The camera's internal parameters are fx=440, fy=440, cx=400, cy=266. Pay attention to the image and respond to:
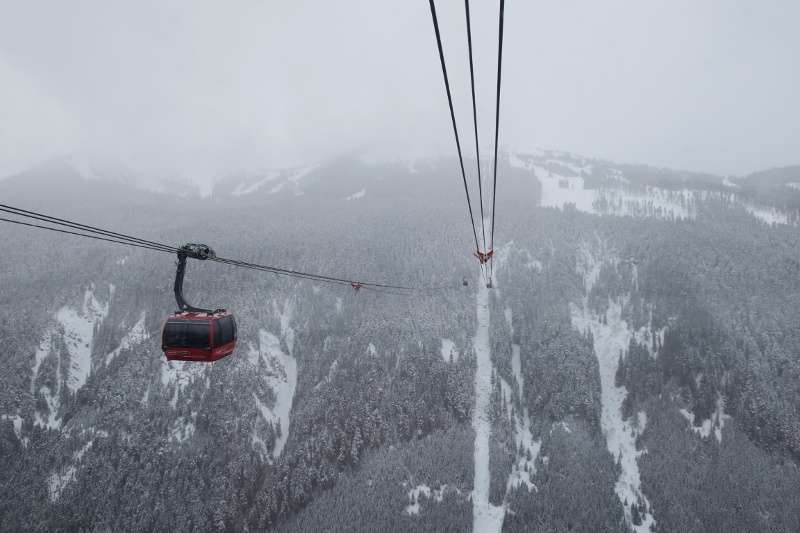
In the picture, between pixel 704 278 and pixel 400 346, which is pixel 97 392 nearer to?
pixel 400 346

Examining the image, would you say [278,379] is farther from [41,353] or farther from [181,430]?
[41,353]

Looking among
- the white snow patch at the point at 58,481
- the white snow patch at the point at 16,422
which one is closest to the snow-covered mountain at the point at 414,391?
the white snow patch at the point at 58,481

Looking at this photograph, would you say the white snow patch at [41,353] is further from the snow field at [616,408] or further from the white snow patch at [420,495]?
the snow field at [616,408]

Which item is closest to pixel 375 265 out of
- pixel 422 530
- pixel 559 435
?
pixel 559 435

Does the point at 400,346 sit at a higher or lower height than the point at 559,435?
higher

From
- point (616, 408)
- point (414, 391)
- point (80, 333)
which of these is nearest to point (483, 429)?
point (414, 391)

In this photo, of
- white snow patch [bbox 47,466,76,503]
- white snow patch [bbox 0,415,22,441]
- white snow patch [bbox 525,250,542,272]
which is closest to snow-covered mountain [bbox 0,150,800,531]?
white snow patch [bbox 47,466,76,503]

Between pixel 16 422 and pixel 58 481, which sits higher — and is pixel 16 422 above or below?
above

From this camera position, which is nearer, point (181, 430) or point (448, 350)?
point (181, 430)
